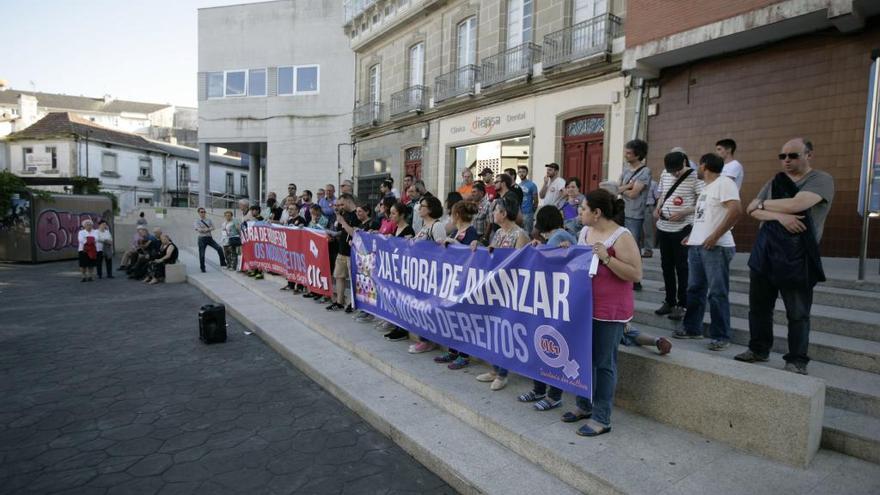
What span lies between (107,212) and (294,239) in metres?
16.1

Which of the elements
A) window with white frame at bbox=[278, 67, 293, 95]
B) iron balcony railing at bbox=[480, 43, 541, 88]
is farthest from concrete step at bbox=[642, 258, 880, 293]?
window with white frame at bbox=[278, 67, 293, 95]

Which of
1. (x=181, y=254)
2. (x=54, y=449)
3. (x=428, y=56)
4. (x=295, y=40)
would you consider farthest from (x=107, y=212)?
(x=54, y=449)

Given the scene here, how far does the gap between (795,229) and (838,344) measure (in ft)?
3.94

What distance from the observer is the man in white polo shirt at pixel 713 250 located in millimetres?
4594

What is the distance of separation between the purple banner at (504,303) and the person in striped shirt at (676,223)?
1991mm

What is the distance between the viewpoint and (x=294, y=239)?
10.2 metres

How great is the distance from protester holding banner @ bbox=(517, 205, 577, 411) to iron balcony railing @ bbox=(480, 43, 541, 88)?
31.9ft

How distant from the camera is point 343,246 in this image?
8.20 m

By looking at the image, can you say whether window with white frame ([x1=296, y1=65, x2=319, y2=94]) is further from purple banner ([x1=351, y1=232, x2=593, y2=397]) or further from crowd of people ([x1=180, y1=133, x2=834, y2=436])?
purple banner ([x1=351, y1=232, x2=593, y2=397])

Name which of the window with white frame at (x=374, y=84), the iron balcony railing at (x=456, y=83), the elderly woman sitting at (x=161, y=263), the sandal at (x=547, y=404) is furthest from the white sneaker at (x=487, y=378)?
the window with white frame at (x=374, y=84)

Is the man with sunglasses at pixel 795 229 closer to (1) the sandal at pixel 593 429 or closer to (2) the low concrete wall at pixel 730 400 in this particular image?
(2) the low concrete wall at pixel 730 400

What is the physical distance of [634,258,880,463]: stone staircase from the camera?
3.28m

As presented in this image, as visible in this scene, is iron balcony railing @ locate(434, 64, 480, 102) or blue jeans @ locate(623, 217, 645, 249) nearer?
blue jeans @ locate(623, 217, 645, 249)

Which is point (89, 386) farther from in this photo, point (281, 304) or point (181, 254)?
point (181, 254)
